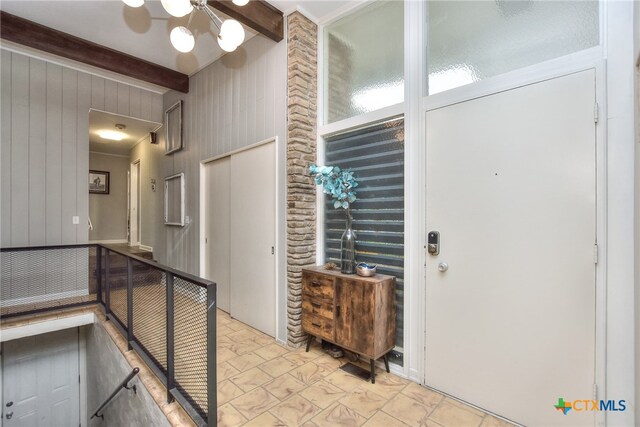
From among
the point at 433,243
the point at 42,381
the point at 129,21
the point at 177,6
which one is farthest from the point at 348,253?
the point at 42,381

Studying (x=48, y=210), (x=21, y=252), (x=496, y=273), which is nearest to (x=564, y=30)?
(x=496, y=273)

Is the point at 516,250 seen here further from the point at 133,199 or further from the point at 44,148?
the point at 133,199

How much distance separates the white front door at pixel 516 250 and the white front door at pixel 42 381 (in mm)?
4677

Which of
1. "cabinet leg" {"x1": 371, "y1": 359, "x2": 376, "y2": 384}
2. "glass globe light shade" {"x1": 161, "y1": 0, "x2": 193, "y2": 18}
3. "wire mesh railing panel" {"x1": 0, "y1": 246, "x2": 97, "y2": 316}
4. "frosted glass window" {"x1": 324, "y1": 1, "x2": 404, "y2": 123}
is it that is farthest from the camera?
"wire mesh railing panel" {"x1": 0, "y1": 246, "x2": 97, "y2": 316}

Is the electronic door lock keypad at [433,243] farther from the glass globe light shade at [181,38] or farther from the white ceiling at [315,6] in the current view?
the glass globe light shade at [181,38]

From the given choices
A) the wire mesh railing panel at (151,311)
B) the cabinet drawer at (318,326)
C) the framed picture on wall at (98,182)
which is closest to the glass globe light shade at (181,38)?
the wire mesh railing panel at (151,311)

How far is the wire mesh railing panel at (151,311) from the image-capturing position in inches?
81.4

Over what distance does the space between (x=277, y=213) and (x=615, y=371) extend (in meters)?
2.59

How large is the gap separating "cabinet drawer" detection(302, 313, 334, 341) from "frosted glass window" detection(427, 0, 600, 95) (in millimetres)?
2058

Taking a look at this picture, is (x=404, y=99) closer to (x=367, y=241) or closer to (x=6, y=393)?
(x=367, y=241)

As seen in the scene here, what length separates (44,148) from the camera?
377cm

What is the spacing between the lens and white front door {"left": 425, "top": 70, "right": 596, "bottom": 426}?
1.59 metres

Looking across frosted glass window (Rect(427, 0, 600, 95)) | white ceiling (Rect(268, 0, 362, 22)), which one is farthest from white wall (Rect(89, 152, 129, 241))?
frosted glass window (Rect(427, 0, 600, 95))

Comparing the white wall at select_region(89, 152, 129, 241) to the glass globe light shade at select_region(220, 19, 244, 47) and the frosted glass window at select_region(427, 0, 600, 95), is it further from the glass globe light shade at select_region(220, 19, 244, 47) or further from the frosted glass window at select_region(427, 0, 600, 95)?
the frosted glass window at select_region(427, 0, 600, 95)
